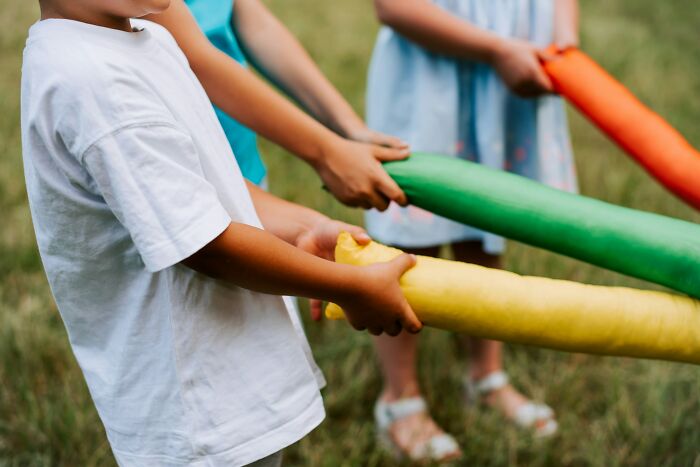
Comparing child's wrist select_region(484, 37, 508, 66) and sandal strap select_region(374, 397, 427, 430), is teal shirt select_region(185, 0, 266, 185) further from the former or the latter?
sandal strap select_region(374, 397, 427, 430)

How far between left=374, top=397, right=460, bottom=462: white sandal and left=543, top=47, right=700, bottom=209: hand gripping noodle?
1.99ft

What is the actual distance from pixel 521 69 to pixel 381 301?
1.92 feet

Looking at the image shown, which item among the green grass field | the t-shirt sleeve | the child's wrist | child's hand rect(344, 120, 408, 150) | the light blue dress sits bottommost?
the green grass field

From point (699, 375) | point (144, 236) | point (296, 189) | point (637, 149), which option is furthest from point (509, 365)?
point (144, 236)

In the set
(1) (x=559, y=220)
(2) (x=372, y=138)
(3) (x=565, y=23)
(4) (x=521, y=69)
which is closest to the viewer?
(1) (x=559, y=220)

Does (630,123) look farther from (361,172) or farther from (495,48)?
(361,172)

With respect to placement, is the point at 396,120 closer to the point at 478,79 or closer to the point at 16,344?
the point at 478,79

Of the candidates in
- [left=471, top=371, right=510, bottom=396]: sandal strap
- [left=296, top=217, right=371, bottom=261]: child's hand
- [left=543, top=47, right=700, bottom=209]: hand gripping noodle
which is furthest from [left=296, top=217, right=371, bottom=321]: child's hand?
[left=471, top=371, right=510, bottom=396]: sandal strap

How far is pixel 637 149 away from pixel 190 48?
0.61 metres

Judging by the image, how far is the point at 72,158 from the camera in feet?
2.38

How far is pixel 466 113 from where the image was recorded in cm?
146

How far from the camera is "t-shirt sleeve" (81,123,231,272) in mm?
697

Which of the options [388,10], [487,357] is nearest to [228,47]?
[388,10]

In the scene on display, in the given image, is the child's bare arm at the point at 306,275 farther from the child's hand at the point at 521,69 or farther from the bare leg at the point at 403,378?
the bare leg at the point at 403,378
